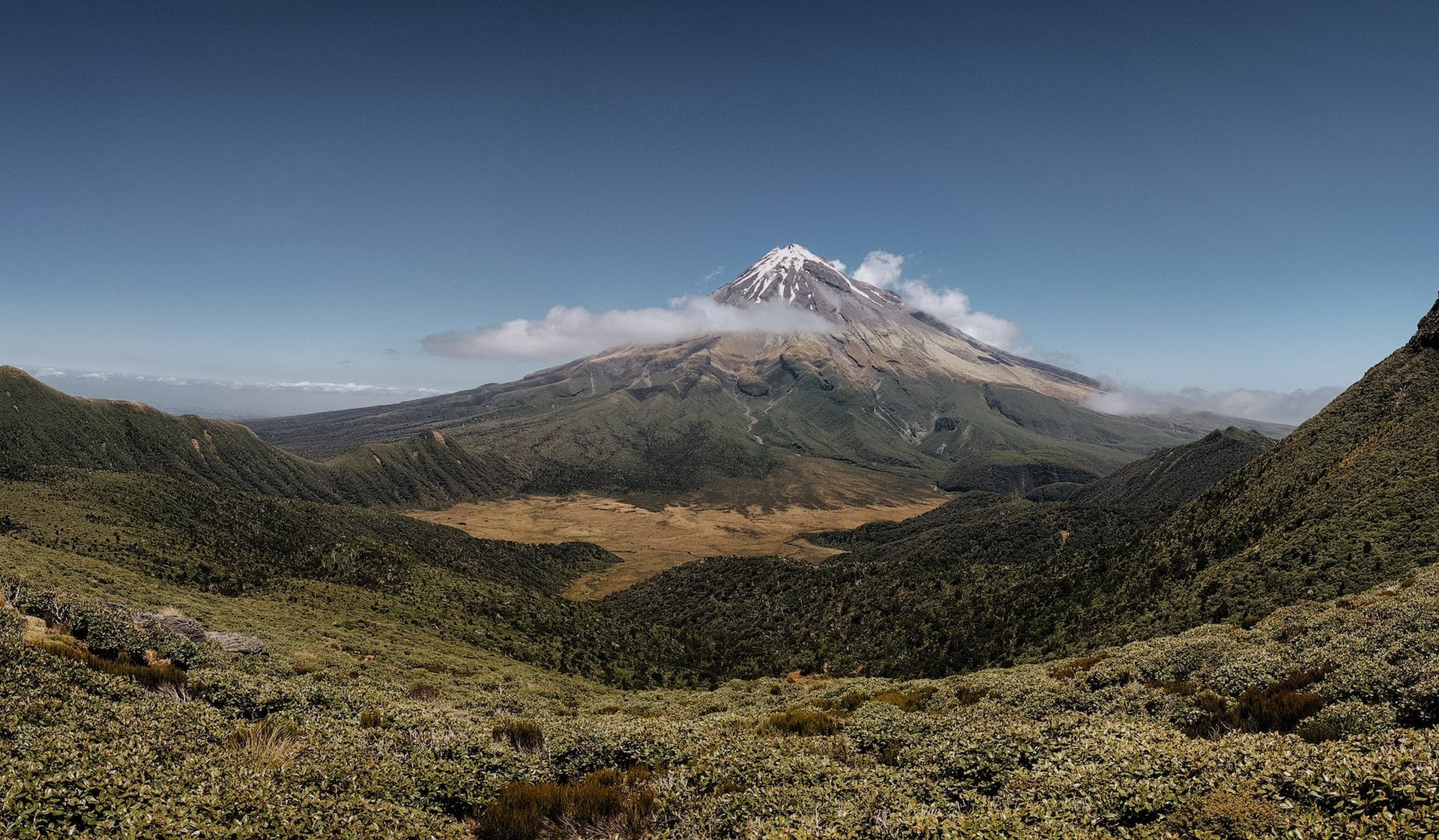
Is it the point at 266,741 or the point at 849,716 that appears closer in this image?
the point at 266,741

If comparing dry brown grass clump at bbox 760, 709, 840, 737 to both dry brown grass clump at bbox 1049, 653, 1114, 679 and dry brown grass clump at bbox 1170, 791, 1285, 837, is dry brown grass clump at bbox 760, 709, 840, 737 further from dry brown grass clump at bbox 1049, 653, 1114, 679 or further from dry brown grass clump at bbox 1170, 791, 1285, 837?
dry brown grass clump at bbox 1049, 653, 1114, 679

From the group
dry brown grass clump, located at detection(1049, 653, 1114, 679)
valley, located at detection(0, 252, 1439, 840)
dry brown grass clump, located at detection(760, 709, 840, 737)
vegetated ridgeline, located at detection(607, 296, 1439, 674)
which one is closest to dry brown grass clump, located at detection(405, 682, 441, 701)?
valley, located at detection(0, 252, 1439, 840)

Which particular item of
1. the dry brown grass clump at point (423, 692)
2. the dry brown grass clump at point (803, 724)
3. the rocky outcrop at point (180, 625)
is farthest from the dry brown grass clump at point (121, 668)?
the dry brown grass clump at point (803, 724)

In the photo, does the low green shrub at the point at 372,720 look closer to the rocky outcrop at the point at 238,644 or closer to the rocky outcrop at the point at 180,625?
the rocky outcrop at the point at 180,625

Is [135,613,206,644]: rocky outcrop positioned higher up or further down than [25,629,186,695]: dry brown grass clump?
further down

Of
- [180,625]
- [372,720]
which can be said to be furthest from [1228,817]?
[180,625]

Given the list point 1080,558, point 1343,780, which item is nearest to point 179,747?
point 1343,780

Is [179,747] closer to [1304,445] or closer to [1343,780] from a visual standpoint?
[1343,780]

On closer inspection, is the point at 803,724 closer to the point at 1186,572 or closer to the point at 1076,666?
the point at 1076,666
